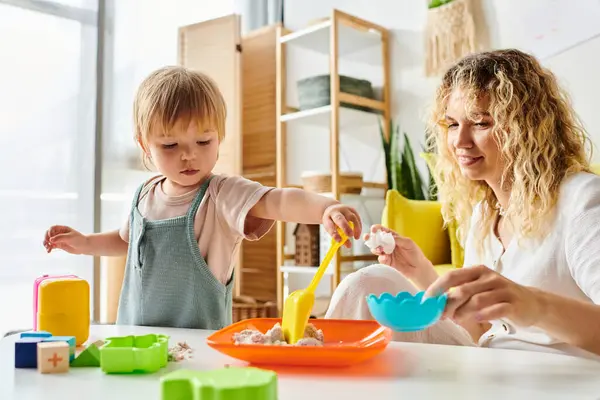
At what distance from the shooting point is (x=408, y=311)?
66cm

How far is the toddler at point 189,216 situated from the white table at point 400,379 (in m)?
0.38

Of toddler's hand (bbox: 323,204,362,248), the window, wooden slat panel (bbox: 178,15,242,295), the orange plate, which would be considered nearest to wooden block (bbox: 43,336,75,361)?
the orange plate

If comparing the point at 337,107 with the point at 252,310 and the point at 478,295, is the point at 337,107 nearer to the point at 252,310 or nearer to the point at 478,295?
the point at 252,310

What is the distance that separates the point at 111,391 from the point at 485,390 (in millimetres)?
379

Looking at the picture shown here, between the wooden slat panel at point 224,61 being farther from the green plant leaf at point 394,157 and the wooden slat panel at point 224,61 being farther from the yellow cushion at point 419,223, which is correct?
the yellow cushion at point 419,223

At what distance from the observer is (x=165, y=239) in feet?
3.82

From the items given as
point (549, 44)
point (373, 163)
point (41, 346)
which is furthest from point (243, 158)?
point (41, 346)

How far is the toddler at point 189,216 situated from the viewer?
1.14 metres

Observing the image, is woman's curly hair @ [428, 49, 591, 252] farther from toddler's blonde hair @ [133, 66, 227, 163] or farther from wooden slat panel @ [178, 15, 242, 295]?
wooden slat panel @ [178, 15, 242, 295]

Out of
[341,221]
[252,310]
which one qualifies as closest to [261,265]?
[252,310]

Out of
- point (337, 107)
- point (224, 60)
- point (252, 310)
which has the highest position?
point (224, 60)

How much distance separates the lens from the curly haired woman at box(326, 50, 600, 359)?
874mm

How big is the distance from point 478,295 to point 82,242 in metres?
0.96

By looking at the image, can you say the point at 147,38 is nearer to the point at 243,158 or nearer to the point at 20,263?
the point at 243,158
